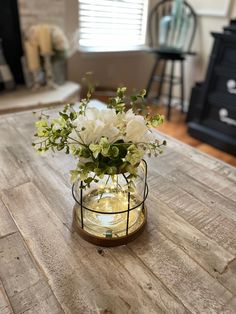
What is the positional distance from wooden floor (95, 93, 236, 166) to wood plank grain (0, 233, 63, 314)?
5.63 ft

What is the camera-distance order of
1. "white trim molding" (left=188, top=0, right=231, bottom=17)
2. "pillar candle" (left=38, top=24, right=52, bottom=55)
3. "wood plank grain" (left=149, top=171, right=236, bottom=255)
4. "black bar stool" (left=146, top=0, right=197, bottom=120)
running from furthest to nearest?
"black bar stool" (left=146, top=0, right=197, bottom=120)
"white trim molding" (left=188, top=0, right=231, bottom=17)
"pillar candle" (left=38, top=24, right=52, bottom=55)
"wood plank grain" (left=149, top=171, right=236, bottom=255)

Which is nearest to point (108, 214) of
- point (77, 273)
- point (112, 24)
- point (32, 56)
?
point (77, 273)

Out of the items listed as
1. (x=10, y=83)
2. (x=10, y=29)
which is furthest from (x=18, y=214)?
(x=10, y=29)

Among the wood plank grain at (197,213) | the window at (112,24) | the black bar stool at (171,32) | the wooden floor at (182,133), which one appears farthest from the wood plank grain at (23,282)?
the window at (112,24)

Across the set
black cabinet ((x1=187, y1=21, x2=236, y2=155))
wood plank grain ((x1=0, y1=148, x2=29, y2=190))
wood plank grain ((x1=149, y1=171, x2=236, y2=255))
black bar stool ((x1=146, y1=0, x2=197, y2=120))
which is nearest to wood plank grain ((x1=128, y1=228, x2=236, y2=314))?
wood plank grain ((x1=149, y1=171, x2=236, y2=255))

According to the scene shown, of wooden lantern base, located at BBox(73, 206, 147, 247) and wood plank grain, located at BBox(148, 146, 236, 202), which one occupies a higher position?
wooden lantern base, located at BBox(73, 206, 147, 247)

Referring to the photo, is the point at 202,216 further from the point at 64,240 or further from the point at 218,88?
the point at 218,88

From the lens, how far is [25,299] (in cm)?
56

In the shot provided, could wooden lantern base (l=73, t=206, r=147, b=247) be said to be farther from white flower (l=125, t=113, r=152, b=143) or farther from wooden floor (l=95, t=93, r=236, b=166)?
wooden floor (l=95, t=93, r=236, b=166)

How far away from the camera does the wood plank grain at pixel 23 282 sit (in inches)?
21.7

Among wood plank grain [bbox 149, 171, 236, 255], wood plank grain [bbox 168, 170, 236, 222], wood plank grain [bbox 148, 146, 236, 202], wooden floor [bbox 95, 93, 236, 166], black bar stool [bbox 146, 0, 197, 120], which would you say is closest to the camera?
wood plank grain [bbox 149, 171, 236, 255]

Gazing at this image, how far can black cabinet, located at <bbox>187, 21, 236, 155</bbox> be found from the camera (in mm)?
2201

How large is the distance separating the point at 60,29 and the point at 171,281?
234 cm

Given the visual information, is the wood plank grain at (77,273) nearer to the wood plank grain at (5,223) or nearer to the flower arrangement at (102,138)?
the wood plank grain at (5,223)
